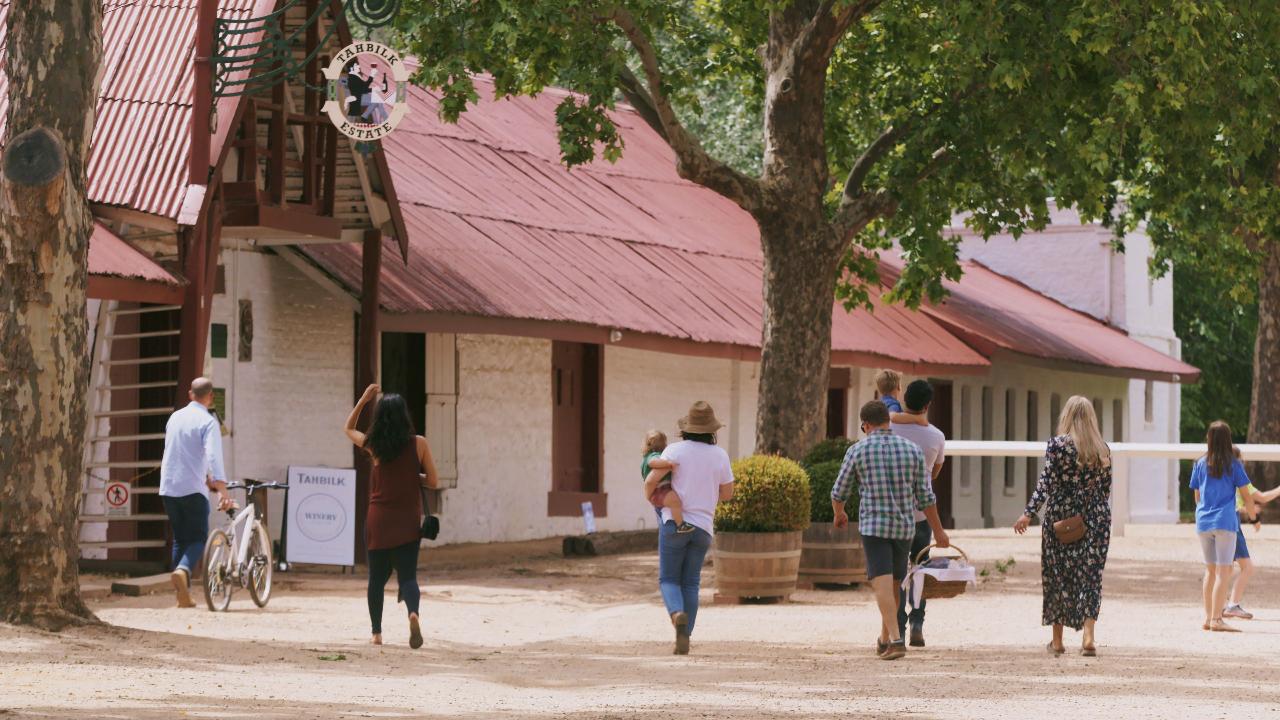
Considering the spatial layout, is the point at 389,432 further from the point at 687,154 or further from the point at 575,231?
the point at 575,231

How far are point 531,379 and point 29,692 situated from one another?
14.2 m

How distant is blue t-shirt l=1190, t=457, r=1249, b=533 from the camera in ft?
48.0

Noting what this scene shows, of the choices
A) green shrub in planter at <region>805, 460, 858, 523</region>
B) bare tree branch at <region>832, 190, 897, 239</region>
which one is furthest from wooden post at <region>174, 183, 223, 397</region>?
bare tree branch at <region>832, 190, 897, 239</region>

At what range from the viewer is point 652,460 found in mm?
12859

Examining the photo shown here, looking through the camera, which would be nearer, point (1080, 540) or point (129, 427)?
point (1080, 540)

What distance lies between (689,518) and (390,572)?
1.91m

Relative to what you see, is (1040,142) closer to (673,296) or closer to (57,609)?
(673,296)

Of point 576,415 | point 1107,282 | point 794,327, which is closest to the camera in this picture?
point 794,327

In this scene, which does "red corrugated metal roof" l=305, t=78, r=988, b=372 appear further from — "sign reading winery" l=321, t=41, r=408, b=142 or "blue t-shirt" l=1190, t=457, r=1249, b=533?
"blue t-shirt" l=1190, t=457, r=1249, b=533

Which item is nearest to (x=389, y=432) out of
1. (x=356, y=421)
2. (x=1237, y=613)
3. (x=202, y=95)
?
(x=356, y=421)

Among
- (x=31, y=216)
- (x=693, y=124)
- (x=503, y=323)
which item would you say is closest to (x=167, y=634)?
(x=31, y=216)

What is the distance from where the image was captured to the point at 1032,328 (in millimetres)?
33156

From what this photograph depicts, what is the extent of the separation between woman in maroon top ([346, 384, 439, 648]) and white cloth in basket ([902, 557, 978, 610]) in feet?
10.2

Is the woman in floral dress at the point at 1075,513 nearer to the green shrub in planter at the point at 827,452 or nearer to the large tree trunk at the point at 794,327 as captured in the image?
the green shrub in planter at the point at 827,452
